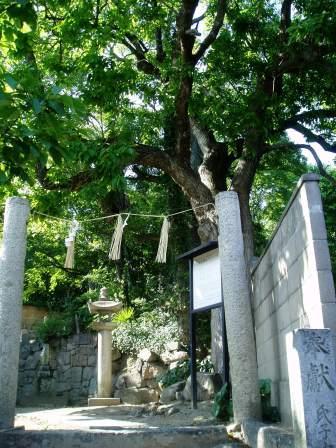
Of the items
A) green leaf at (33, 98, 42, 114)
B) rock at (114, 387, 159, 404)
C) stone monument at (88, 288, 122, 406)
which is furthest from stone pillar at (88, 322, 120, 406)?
green leaf at (33, 98, 42, 114)

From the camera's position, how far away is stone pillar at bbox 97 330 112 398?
37.4 ft

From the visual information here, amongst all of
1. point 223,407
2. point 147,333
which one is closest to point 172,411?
point 223,407

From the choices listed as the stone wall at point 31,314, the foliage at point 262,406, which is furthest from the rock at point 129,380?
the foliage at point 262,406

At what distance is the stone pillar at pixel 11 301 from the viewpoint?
18.0 ft

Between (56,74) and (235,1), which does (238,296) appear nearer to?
(56,74)

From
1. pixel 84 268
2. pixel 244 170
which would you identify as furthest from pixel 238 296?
pixel 84 268

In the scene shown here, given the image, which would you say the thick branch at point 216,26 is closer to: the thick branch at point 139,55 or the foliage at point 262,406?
the thick branch at point 139,55

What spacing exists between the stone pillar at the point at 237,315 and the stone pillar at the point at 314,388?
203 cm

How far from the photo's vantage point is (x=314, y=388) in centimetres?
293

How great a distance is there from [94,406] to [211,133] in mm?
6847

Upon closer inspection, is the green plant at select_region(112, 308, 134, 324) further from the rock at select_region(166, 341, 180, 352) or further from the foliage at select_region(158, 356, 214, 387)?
the foliage at select_region(158, 356, 214, 387)

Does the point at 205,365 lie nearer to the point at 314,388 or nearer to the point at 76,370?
the point at 76,370

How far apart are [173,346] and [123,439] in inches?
299

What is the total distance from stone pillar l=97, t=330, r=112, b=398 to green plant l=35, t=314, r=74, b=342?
12.6 ft
